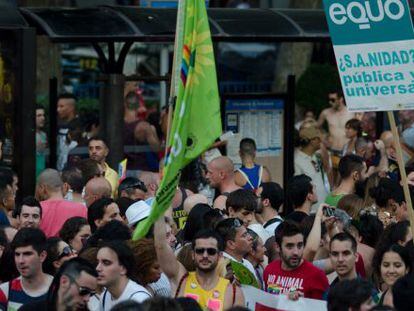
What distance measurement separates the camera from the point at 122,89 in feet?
52.4

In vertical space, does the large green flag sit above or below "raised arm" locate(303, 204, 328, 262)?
above

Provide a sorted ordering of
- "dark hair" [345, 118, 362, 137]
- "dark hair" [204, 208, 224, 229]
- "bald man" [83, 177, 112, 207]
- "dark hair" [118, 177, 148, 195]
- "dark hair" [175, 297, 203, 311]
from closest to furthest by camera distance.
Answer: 1. "dark hair" [175, 297, 203, 311]
2. "dark hair" [204, 208, 224, 229]
3. "bald man" [83, 177, 112, 207]
4. "dark hair" [118, 177, 148, 195]
5. "dark hair" [345, 118, 362, 137]

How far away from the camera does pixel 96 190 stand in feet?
40.8

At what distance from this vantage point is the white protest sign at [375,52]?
9461 mm

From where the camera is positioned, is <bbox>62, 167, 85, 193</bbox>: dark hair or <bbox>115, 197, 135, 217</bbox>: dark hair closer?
<bbox>115, 197, 135, 217</bbox>: dark hair

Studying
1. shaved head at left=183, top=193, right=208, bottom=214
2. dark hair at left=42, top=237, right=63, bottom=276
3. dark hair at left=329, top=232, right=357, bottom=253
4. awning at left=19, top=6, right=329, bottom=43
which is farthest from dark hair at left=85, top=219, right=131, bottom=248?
awning at left=19, top=6, right=329, bottom=43

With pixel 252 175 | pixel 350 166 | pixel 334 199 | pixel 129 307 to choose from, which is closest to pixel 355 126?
pixel 252 175

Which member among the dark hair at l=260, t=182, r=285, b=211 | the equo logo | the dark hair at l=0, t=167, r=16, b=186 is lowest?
the dark hair at l=260, t=182, r=285, b=211

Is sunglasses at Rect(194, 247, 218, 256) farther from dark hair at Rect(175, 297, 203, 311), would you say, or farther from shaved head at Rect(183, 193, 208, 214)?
shaved head at Rect(183, 193, 208, 214)

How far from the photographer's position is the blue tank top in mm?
14798

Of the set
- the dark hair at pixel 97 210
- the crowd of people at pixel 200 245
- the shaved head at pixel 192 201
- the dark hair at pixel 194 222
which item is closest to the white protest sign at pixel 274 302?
the crowd of people at pixel 200 245

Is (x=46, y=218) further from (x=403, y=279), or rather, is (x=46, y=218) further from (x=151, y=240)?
(x=403, y=279)

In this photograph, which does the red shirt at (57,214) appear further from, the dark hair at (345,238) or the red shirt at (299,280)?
the dark hair at (345,238)

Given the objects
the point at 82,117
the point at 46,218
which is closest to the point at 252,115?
the point at 82,117
